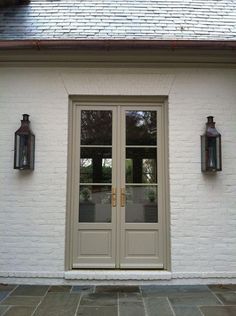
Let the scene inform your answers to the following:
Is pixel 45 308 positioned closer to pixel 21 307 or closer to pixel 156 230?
pixel 21 307

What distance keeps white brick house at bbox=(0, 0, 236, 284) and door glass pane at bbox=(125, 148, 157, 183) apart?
0.02 meters

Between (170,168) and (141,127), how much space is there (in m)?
0.69

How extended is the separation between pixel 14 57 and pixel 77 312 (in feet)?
10.7

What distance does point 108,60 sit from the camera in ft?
16.0

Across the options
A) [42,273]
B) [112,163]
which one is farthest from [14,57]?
[42,273]

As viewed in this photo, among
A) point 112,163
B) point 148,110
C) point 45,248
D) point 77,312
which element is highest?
point 148,110

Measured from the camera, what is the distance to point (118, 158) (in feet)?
16.1

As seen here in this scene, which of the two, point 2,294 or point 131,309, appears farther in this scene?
point 2,294

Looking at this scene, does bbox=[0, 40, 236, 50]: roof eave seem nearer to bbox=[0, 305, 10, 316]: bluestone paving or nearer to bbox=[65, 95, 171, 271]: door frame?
bbox=[65, 95, 171, 271]: door frame

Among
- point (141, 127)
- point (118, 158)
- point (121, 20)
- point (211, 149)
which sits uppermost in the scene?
point (121, 20)

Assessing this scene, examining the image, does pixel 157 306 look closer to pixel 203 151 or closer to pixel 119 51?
pixel 203 151

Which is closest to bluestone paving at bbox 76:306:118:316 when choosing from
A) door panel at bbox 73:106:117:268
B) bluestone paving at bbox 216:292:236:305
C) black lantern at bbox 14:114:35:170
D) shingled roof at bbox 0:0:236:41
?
door panel at bbox 73:106:117:268

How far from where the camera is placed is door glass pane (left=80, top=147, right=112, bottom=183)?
4.93 m

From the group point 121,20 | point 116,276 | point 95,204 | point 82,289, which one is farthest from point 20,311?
point 121,20
